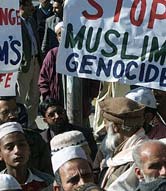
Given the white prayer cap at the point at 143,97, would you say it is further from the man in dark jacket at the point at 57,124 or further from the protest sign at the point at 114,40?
the man in dark jacket at the point at 57,124

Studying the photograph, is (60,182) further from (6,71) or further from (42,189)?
(6,71)

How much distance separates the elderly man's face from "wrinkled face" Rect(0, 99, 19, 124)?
8.38ft

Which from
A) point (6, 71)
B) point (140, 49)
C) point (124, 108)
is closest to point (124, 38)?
point (140, 49)

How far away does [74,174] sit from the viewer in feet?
18.7

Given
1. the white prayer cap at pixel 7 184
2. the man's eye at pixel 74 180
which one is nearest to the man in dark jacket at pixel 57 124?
the man's eye at pixel 74 180

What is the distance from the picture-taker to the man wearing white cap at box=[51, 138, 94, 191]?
5.70 m

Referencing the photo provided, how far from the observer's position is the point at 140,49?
671 centimetres

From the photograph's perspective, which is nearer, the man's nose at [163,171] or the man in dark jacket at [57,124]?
the man's nose at [163,171]

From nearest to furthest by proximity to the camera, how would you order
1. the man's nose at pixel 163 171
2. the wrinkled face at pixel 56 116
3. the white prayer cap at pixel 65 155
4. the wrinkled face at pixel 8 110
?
the man's nose at pixel 163 171 < the white prayer cap at pixel 65 155 < the wrinkled face at pixel 8 110 < the wrinkled face at pixel 56 116

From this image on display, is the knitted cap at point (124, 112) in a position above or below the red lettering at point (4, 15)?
below

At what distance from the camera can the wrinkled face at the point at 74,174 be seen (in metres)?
5.69

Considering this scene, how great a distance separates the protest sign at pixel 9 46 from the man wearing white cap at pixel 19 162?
84cm

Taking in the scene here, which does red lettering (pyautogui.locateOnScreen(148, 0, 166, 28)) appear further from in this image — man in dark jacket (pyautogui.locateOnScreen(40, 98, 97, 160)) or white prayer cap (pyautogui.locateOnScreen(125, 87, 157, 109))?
man in dark jacket (pyautogui.locateOnScreen(40, 98, 97, 160))

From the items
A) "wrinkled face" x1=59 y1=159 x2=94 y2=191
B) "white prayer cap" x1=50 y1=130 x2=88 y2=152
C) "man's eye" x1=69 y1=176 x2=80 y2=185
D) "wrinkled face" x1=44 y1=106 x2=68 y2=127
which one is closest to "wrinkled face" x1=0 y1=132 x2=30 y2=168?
"white prayer cap" x1=50 y1=130 x2=88 y2=152
